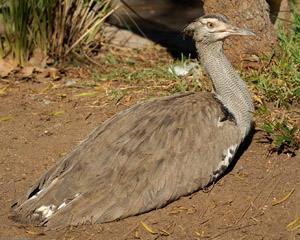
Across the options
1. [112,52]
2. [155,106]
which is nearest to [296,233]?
[155,106]

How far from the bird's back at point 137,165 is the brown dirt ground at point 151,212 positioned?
0.37 ft

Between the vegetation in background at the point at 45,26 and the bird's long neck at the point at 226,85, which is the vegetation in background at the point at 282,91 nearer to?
the bird's long neck at the point at 226,85

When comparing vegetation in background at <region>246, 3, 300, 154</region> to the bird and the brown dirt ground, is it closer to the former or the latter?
the brown dirt ground

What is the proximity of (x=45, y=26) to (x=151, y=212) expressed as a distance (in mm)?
3107

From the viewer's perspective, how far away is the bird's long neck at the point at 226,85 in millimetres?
4410

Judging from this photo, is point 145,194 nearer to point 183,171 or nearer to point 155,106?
point 183,171

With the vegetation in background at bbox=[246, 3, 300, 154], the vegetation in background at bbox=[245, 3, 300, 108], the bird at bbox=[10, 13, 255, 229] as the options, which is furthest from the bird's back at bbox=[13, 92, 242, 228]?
the vegetation in background at bbox=[245, 3, 300, 108]

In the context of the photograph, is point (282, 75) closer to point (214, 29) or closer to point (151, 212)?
point (214, 29)

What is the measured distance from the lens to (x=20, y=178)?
452 centimetres

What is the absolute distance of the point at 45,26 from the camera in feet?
20.3

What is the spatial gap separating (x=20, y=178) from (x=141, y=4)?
6092mm

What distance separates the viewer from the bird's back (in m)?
3.81

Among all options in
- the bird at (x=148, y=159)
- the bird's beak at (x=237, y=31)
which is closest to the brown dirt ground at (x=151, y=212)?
the bird at (x=148, y=159)

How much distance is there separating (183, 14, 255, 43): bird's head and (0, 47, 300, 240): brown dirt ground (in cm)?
102
